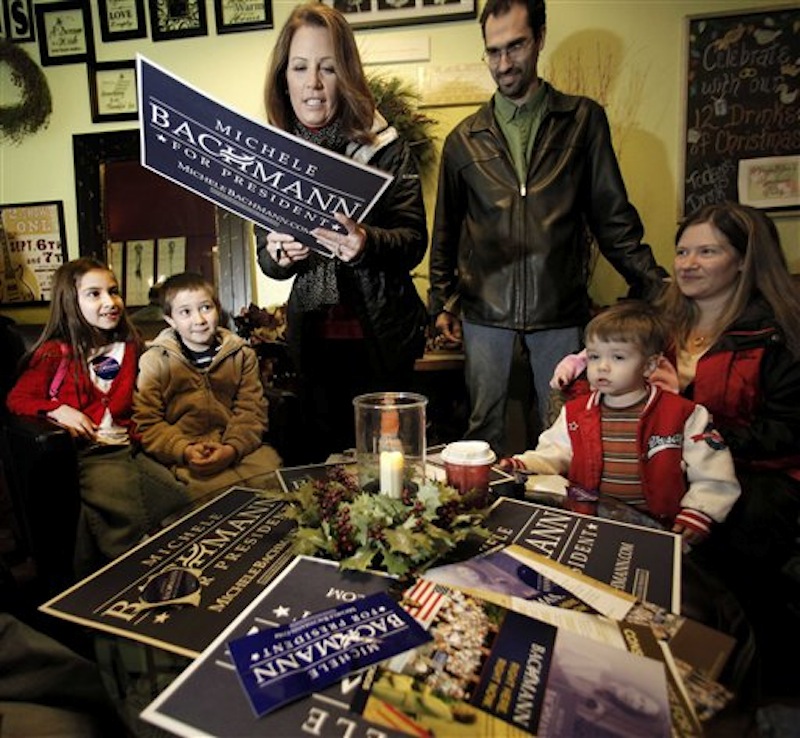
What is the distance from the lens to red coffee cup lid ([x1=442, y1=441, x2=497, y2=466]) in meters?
1.01

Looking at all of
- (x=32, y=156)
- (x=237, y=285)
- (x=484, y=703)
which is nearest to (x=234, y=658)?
(x=484, y=703)

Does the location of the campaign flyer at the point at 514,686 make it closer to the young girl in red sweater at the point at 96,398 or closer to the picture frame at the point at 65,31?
the young girl in red sweater at the point at 96,398

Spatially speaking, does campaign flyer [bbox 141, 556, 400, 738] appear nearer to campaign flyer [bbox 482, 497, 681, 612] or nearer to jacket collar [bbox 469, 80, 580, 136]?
campaign flyer [bbox 482, 497, 681, 612]

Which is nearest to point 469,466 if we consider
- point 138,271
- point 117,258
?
point 138,271

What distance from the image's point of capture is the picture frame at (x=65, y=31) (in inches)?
115

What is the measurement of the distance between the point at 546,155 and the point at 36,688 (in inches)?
71.9

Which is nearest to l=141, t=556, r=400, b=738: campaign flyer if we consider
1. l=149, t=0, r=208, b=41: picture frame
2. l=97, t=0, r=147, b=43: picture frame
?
l=149, t=0, r=208, b=41: picture frame

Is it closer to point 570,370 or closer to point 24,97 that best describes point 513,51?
point 570,370

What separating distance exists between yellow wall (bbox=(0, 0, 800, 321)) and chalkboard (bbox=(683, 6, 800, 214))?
0.06 meters

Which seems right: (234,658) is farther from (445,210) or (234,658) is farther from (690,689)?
(445,210)

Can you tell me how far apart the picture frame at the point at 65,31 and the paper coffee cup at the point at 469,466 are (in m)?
3.08

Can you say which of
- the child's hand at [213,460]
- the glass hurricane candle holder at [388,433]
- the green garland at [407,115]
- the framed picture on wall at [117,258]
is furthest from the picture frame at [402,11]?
the glass hurricane candle holder at [388,433]

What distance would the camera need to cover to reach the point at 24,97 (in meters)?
2.94

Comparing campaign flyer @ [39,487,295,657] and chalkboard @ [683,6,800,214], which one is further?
chalkboard @ [683,6,800,214]
